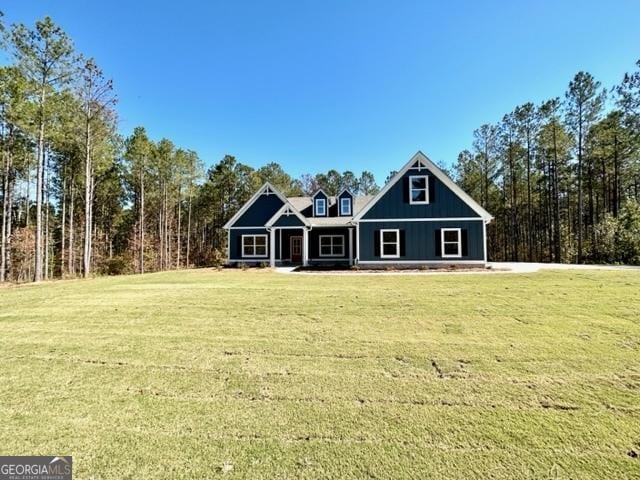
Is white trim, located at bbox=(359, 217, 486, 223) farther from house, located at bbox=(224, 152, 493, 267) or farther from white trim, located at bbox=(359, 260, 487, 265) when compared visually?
white trim, located at bbox=(359, 260, 487, 265)

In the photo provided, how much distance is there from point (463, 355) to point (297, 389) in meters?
2.57

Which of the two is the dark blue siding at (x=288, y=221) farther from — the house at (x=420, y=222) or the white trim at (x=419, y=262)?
the white trim at (x=419, y=262)

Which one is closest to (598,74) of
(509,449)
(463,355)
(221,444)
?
(463,355)

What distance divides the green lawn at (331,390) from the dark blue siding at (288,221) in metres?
12.3

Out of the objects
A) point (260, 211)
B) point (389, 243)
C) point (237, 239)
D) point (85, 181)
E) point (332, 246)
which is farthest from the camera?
point (85, 181)

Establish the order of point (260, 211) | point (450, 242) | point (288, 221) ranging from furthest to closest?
point (260, 211), point (288, 221), point (450, 242)

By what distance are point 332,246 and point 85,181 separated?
18819 mm

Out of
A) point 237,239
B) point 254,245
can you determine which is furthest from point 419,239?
point 237,239

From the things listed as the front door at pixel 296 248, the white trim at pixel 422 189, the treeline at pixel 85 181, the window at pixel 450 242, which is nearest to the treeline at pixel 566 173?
the window at pixel 450 242

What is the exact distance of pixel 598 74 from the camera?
2262 cm

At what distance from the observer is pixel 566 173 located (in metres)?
29.1

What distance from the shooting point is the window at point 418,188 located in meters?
17.1

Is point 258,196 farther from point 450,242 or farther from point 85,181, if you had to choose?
point 85,181

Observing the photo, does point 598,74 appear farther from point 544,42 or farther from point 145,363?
point 145,363
